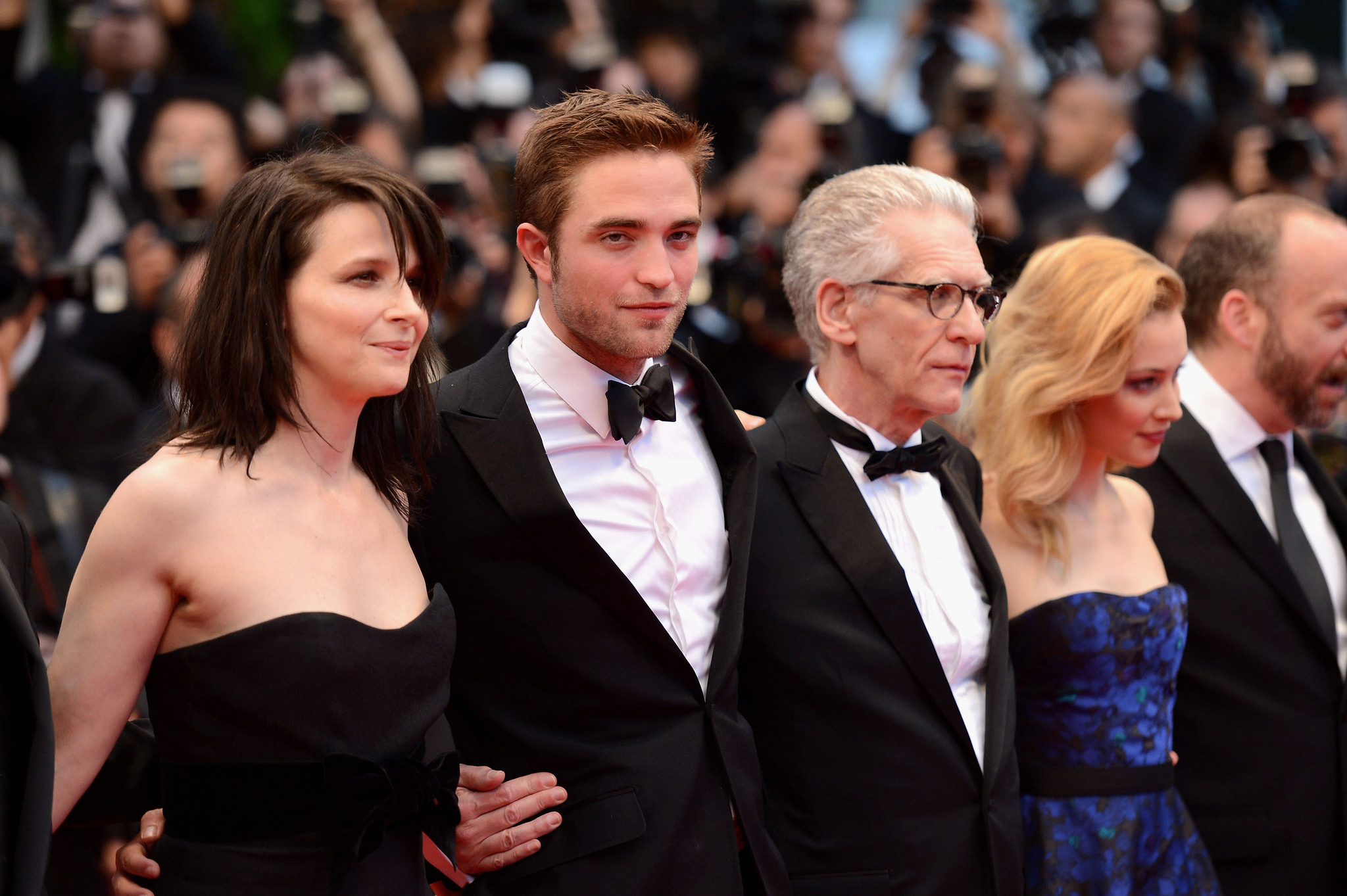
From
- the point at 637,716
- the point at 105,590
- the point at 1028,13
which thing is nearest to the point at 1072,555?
the point at 637,716

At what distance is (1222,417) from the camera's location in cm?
295

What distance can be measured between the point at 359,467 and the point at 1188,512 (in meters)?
1.68

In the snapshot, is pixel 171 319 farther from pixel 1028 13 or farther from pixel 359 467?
pixel 1028 13

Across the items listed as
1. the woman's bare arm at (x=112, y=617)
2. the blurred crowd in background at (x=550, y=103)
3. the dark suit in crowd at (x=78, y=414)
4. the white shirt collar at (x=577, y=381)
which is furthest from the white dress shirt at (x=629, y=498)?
the dark suit in crowd at (x=78, y=414)

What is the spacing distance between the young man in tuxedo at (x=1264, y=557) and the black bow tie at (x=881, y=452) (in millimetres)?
641

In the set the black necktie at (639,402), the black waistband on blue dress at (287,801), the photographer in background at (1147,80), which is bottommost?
the black waistband on blue dress at (287,801)

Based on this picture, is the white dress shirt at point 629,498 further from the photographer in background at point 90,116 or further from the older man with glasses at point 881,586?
the photographer in background at point 90,116

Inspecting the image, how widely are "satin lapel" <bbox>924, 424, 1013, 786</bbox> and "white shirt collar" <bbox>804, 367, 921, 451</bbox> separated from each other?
0.29ft

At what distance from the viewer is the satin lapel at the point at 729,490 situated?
7.02ft

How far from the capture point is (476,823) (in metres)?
2.02

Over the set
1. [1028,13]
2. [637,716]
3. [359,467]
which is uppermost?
[1028,13]

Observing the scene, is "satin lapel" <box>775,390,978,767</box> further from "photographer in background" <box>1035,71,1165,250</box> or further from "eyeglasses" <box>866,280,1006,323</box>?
"photographer in background" <box>1035,71,1165,250</box>

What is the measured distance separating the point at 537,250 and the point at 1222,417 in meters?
1.57

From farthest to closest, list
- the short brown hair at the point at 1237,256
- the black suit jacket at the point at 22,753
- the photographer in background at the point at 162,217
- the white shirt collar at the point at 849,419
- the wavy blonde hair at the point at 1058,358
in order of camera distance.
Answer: the photographer in background at the point at 162,217 < the short brown hair at the point at 1237,256 < the wavy blonde hair at the point at 1058,358 < the white shirt collar at the point at 849,419 < the black suit jacket at the point at 22,753
